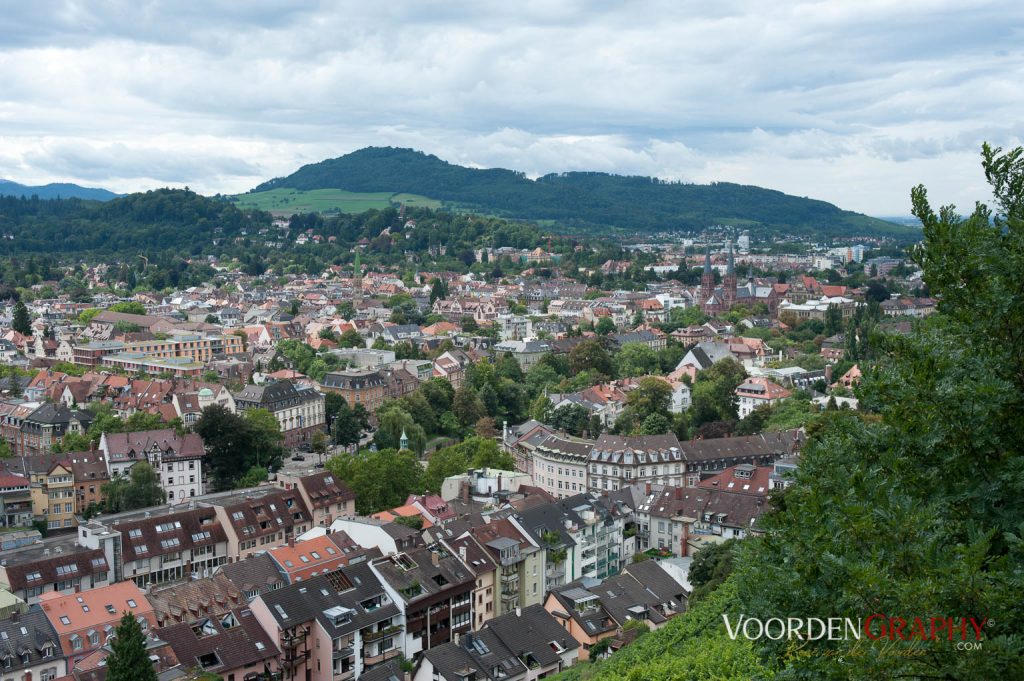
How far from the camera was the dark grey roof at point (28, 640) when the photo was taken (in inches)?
757

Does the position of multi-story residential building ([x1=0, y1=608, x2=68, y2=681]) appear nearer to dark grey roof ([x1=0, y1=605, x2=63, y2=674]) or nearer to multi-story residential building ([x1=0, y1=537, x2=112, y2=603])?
dark grey roof ([x1=0, y1=605, x2=63, y2=674])

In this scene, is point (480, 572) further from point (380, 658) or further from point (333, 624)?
point (333, 624)

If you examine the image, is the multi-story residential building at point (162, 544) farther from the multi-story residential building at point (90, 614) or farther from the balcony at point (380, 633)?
the balcony at point (380, 633)

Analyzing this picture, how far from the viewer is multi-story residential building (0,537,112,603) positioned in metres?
23.1

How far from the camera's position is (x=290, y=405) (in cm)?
4416

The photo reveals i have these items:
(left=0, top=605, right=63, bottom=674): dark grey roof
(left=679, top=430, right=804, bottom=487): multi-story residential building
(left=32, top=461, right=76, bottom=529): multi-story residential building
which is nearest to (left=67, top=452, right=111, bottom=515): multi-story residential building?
(left=32, top=461, right=76, bottom=529): multi-story residential building

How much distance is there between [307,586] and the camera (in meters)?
21.6

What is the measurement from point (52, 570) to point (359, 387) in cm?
2652

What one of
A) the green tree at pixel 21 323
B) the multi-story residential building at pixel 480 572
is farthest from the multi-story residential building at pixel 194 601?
the green tree at pixel 21 323

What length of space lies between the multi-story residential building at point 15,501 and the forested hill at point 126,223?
327ft

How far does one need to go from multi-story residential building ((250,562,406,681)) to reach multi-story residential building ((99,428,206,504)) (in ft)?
47.2

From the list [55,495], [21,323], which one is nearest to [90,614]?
[55,495]

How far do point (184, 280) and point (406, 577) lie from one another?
87.3 m

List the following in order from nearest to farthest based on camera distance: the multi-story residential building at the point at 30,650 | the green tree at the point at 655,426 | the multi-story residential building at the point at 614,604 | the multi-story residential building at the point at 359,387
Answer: the multi-story residential building at the point at 30,650
the multi-story residential building at the point at 614,604
the green tree at the point at 655,426
the multi-story residential building at the point at 359,387
